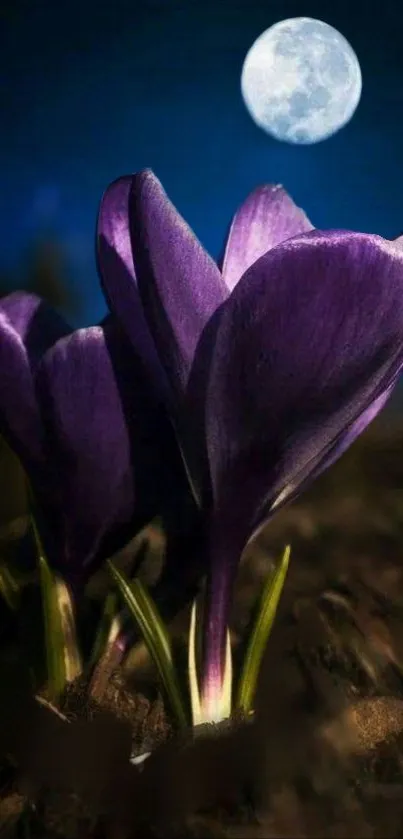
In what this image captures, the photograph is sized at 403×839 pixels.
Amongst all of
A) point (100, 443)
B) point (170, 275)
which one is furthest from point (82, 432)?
point (170, 275)

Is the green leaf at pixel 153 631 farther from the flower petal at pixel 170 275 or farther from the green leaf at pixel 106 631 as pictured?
the flower petal at pixel 170 275

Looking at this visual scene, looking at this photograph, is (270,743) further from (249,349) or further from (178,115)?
(178,115)

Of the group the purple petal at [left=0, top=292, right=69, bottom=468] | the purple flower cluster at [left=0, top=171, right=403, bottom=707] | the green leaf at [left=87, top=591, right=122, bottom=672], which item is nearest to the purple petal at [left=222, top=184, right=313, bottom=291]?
the purple flower cluster at [left=0, top=171, right=403, bottom=707]

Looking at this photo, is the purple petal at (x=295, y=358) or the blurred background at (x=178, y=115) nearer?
the purple petal at (x=295, y=358)

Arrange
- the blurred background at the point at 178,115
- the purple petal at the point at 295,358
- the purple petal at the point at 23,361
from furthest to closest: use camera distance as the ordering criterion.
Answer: the blurred background at the point at 178,115
the purple petal at the point at 23,361
the purple petal at the point at 295,358

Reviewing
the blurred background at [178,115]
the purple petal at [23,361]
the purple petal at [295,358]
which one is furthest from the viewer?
the blurred background at [178,115]

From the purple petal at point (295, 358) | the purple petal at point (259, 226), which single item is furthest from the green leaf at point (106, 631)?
the purple petal at point (259, 226)

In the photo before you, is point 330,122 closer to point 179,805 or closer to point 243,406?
point 243,406
